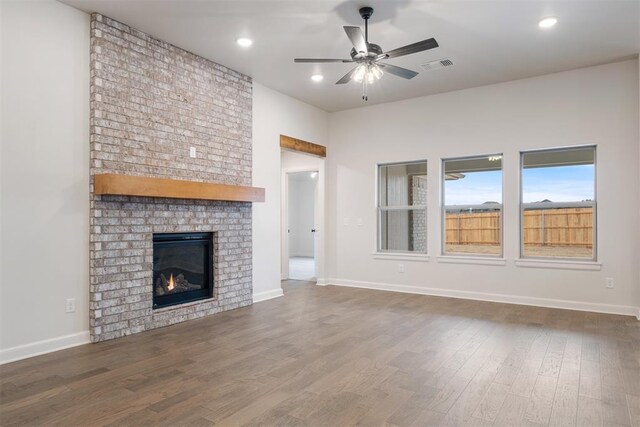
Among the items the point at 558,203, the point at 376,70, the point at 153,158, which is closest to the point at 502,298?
the point at 558,203

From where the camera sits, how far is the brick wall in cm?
382

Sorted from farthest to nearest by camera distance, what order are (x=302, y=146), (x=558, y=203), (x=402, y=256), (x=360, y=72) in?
(x=302, y=146)
(x=402, y=256)
(x=558, y=203)
(x=360, y=72)

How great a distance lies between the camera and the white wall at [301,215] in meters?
13.3

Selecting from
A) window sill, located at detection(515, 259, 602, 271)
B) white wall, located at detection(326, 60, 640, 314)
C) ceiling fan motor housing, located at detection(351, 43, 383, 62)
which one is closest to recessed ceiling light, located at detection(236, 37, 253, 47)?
ceiling fan motor housing, located at detection(351, 43, 383, 62)

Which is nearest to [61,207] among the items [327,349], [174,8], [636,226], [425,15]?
[174,8]

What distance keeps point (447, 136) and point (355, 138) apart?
1.56 metres

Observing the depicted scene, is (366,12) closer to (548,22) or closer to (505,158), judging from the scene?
(548,22)

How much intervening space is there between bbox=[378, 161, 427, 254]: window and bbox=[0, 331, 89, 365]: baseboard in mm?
4462

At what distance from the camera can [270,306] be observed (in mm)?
5312

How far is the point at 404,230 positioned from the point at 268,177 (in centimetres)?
236

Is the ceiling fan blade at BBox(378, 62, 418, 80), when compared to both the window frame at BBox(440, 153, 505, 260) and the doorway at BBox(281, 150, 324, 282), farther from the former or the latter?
the doorway at BBox(281, 150, 324, 282)

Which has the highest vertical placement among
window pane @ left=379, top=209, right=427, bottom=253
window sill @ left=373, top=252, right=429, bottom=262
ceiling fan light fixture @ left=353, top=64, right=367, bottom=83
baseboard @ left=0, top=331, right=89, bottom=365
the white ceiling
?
the white ceiling

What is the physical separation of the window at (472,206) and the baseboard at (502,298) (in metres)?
0.59

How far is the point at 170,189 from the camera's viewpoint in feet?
13.6
